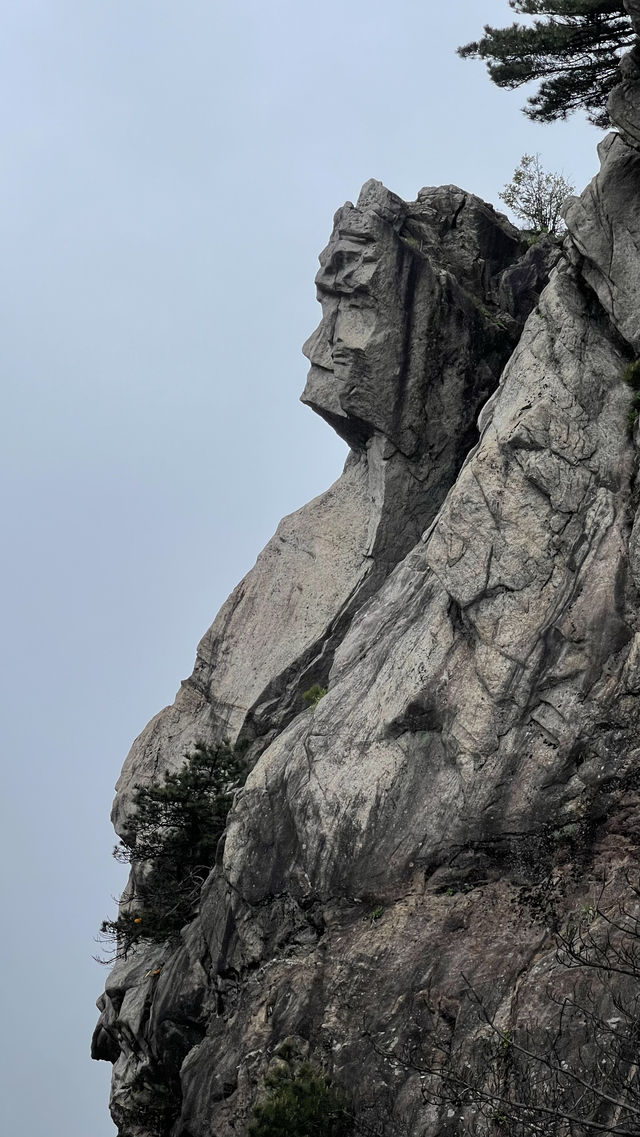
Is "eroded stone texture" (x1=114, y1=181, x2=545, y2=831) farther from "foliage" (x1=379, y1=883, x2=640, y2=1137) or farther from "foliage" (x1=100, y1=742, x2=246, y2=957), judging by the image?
"foliage" (x1=379, y1=883, x2=640, y2=1137)

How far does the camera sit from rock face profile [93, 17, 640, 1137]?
67.7 ft

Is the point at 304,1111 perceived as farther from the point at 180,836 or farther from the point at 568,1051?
the point at 180,836

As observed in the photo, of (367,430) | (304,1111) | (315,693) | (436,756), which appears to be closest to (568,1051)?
(304,1111)

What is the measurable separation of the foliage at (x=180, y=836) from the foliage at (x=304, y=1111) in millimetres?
9673

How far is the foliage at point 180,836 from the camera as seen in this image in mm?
29594

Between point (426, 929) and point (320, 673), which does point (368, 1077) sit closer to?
point (426, 929)

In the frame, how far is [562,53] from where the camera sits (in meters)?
28.6

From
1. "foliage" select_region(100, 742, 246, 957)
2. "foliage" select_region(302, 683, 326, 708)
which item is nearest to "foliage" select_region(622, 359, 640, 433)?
"foliage" select_region(302, 683, 326, 708)

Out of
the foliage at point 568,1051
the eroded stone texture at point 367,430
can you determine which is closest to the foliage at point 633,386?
the eroded stone texture at point 367,430

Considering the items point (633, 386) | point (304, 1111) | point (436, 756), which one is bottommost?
point (304, 1111)

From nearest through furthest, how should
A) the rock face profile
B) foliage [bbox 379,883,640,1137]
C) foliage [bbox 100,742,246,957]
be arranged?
foliage [bbox 379,883,640,1137]
the rock face profile
foliage [bbox 100,742,246,957]

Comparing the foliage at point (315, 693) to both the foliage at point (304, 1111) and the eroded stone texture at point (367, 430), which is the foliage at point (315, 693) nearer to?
the eroded stone texture at point (367, 430)

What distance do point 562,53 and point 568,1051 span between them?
24003mm

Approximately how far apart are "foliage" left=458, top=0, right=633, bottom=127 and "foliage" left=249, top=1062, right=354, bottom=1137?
970 inches
